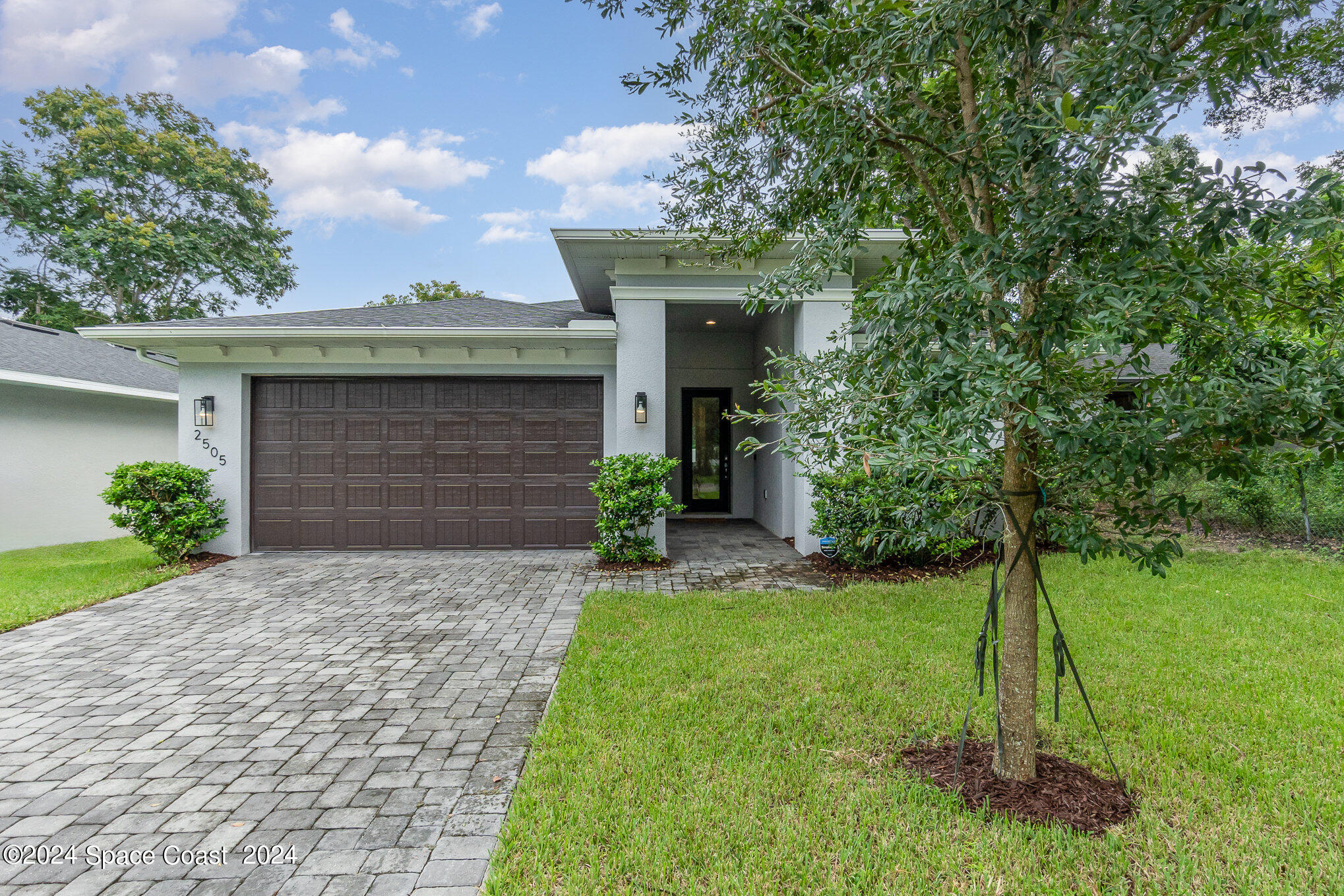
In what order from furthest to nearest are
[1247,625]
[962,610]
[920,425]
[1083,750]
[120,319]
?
1. [120,319]
2. [962,610]
3. [1247,625]
4. [1083,750]
5. [920,425]

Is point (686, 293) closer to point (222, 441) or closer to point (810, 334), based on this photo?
point (810, 334)

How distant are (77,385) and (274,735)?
9430mm

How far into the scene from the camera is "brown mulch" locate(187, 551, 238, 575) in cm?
673

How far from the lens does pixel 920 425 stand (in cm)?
182

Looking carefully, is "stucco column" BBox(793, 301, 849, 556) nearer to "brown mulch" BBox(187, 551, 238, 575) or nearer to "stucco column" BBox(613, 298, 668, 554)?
"stucco column" BBox(613, 298, 668, 554)

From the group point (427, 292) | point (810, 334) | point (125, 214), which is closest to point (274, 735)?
point (810, 334)

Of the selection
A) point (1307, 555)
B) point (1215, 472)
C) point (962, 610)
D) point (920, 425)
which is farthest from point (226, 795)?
point (1307, 555)

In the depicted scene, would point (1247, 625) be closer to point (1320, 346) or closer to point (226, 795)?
point (1320, 346)

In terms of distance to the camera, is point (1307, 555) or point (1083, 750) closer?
point (1083, 750)

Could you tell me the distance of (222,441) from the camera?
733cm

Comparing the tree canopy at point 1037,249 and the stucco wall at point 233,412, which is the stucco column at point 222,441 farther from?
the tree canopy at point 1037,249

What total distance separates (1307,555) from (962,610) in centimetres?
534

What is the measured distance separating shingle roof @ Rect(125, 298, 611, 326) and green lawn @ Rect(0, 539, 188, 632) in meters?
2.96

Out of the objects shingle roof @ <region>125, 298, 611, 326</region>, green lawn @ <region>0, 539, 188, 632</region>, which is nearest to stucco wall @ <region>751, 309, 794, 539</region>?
shingle roof @ <region>125, 298, 611, 326</region>
